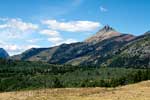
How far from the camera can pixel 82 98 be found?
58.7 metres

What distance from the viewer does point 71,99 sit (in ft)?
186

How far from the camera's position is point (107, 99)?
57250 millimetres

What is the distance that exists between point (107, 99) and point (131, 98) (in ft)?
13.5

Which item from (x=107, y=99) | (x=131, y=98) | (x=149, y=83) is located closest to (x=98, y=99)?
(x=107, y=99)

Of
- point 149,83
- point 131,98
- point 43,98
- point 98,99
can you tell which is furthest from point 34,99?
point 149,83

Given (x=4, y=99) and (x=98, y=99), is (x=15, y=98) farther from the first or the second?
(x=98, y=99)

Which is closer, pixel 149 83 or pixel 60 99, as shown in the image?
pixel 60 99

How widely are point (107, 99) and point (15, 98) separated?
1489cm

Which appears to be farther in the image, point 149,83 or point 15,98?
point 149,83

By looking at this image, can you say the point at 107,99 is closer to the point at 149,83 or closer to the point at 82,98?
the point at 82,98

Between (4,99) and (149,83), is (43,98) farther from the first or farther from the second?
(149,83)

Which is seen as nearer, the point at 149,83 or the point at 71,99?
the point at 71,99

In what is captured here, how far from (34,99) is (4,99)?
4713mm

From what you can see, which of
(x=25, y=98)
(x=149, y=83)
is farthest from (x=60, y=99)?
(x=149, y=83)
